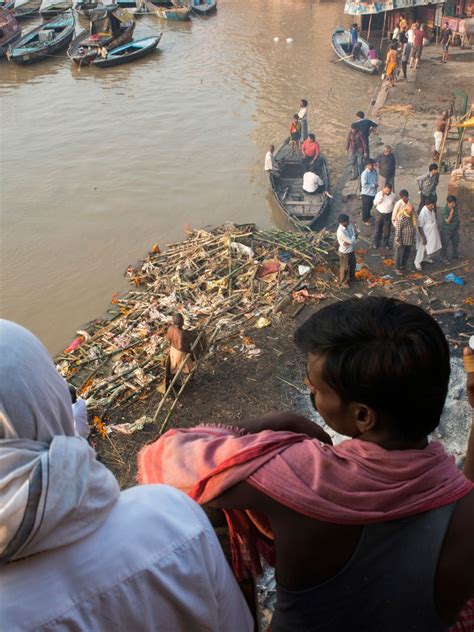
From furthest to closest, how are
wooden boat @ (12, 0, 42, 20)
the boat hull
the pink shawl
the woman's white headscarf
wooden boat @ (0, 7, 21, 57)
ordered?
wooden boat @ (12, 0, 42, 20)
wooden boat @ (0, 7, 21, 57)
the boat hull
the pink shawl
the woman's white headscarf

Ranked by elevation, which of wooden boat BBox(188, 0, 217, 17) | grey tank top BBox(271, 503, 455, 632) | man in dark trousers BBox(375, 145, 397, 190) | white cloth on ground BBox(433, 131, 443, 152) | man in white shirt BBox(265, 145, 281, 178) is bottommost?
man in white shirt BBox(265, 145, 281, 178)

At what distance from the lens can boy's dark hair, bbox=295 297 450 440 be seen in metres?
1.32

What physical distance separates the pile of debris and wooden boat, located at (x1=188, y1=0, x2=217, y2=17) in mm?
24104

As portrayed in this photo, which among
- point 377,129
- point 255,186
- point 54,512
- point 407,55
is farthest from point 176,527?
point 407,55

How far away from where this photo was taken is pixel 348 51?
22047 mm

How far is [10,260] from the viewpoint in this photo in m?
12.8

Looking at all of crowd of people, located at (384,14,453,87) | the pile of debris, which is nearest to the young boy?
the pile of debris

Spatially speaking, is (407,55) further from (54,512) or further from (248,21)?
(54,512)

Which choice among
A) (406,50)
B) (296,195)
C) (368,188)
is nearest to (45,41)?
(406,50)

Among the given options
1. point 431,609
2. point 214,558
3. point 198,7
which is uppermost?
point 198,7

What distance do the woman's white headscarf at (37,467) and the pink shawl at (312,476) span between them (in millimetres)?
236

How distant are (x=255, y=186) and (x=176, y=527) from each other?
14.2 m

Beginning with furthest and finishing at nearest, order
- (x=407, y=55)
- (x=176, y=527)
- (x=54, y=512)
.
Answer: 1. (x=407, y=55)
2. (x=176, y=527)
3. (x=54, y=512)

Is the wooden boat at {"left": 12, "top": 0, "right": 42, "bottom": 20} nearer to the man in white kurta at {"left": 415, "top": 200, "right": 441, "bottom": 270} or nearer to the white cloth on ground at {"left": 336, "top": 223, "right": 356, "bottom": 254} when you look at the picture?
the white cloth on ground at {"left": 336, "top": 223, "right": 356, "bottom": 254}
